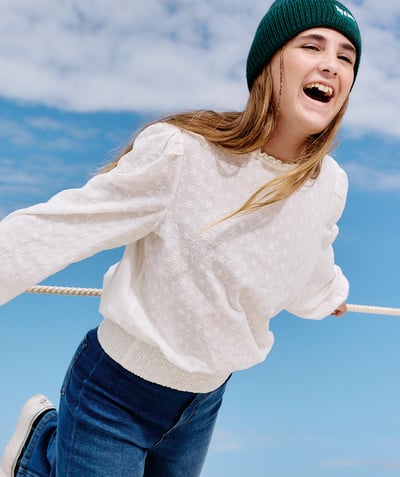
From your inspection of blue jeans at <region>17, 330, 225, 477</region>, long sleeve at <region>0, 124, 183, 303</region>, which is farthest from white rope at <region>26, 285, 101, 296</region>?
long sleeve at <region>0, 124, 183, 303</region>

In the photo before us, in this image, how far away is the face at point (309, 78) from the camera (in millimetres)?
1468

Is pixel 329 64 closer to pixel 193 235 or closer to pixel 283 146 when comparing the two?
pixel 283 146

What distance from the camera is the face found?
1.47 m

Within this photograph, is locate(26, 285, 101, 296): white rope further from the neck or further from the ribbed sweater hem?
the neck

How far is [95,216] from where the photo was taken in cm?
143

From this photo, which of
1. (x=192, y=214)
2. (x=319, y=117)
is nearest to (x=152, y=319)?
(x=192, y=214)

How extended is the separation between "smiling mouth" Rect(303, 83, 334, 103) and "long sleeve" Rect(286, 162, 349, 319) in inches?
10.8

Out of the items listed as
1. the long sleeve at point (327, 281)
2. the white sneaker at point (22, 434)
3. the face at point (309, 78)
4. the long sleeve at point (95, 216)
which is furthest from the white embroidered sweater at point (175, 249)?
the white sneaker at point (22, 434)

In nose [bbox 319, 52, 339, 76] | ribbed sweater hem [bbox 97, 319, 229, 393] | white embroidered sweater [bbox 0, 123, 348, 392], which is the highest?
nose [bbox 319, 52, 339, 76]

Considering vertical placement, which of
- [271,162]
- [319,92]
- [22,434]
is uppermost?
[319,92]

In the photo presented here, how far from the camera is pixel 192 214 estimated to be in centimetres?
147

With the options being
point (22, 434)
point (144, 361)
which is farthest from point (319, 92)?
point (22, 434)

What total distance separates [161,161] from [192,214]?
0.40 ft

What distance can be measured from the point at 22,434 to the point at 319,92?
114 centimetres
